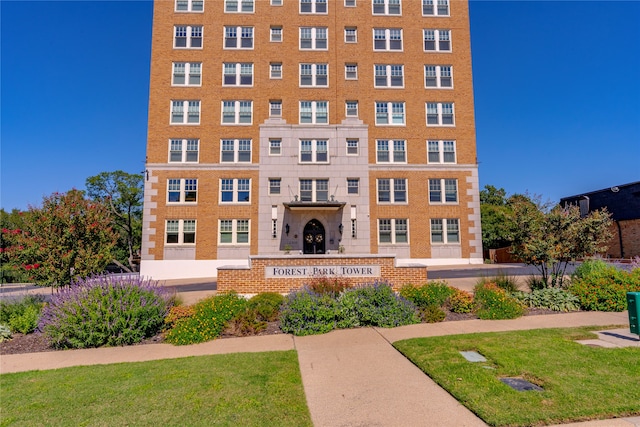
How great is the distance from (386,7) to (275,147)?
14.5 metres

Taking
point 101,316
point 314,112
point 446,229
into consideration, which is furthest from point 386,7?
point 101,316

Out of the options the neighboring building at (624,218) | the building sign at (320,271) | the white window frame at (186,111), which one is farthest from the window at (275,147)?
the neighboring building at (624,218)

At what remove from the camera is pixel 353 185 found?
25.4m

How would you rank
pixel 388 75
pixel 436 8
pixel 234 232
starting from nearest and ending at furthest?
1. pixel 234 232
2. pixel 388 75
3. pixel 436 8

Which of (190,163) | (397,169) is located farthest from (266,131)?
(397,169)

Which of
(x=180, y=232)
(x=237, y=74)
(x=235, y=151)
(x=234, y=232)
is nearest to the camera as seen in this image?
(x=180, y=232)

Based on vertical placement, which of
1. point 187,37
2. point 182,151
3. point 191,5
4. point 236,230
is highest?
point 191,5

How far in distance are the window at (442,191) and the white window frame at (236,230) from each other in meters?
13.7

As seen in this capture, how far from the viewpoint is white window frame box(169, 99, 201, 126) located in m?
26.0

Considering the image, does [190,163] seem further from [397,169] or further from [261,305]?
[261,305]

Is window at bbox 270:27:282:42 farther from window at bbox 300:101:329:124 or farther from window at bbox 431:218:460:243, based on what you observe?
window at bbox 431:218:460:243

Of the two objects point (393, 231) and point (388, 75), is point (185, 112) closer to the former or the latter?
point (388, 75)

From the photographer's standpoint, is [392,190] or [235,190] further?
[392,190]

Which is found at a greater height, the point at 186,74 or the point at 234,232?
the point at 186,74
